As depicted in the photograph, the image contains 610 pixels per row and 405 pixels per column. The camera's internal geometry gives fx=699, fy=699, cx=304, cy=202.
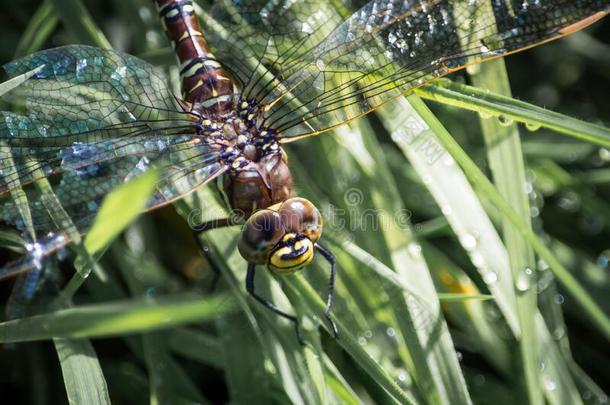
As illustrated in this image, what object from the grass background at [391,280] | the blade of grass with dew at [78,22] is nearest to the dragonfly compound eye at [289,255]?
A: the grass background at [391,280]

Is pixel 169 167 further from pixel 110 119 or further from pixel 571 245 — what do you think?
pixel 571 245

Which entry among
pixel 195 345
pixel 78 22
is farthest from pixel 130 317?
pixel 78 22

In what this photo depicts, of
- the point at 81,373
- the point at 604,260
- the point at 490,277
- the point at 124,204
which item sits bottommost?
the point at 604,260

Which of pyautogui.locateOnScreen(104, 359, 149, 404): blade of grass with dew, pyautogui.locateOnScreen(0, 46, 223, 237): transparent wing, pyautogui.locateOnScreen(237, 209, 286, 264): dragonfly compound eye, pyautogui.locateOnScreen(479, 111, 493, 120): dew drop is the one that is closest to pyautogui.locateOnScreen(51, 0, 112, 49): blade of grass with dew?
pyautogui.locateOnScreen(0, 46, 223, 237): transparent wing

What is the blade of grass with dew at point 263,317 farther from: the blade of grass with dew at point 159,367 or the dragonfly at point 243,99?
the blade of grass with dew at point 159,367

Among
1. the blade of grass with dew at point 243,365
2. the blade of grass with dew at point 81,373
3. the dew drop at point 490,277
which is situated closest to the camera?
the blade of grass with dew at point 81,373

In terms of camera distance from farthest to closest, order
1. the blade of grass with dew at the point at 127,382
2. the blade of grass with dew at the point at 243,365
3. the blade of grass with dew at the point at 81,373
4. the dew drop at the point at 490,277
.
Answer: the blade of grass with dew at the point at 127,382 → the dew drop at the point at 490,277 → the blade of grass with dew at the point at 243,365 → the blade of grass with dew at the point at 81,373

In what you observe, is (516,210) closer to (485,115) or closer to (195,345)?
(485,115)

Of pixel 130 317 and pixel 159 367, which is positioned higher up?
pixel 130 317

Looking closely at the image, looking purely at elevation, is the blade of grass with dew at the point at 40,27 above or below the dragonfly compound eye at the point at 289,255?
above

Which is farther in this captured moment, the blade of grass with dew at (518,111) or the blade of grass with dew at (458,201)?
the blade of grass with dew at (458,201)
